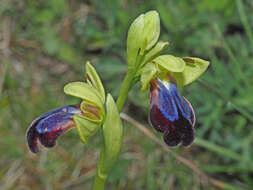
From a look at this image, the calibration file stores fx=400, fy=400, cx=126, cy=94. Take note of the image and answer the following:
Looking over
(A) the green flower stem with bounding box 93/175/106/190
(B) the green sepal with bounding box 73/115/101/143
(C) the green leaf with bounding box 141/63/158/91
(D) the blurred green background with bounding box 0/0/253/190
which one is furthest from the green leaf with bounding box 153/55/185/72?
(D) the blurred green background with bounding box 0/0/253/190

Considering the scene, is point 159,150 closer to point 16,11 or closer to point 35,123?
point 35,123

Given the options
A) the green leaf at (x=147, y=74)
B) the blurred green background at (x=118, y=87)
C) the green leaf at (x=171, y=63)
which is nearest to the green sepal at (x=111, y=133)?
the green leaf at (x=147, y=74)

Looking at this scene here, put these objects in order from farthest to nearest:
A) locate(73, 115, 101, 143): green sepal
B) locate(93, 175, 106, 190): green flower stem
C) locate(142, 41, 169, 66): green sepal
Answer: locate(93, 175, 106, 190): green flower stem < locate(142, 41, 169, 66): green sepal < locate(73, 115, 101, 143): green sepal

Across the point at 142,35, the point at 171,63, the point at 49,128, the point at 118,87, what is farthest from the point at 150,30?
the point at 118,87

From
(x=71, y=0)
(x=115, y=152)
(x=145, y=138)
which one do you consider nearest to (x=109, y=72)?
(x=145, y=138)

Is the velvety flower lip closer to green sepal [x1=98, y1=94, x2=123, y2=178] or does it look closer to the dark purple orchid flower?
green sepal [x1=98, y1=94, x2=123, y2=178]

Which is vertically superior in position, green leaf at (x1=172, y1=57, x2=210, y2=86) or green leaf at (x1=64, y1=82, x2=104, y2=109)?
green leaf at (x1=64, y1=82, x2=104, y2=109)

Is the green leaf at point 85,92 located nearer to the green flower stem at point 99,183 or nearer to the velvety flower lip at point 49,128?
the velvety flower lip at point 49,128

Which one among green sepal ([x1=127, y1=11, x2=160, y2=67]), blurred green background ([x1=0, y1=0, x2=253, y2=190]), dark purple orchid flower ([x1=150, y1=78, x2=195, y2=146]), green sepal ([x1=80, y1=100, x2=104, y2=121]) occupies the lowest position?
blurred green background ([x1=0, y1=0, x2=253, y2=190])
